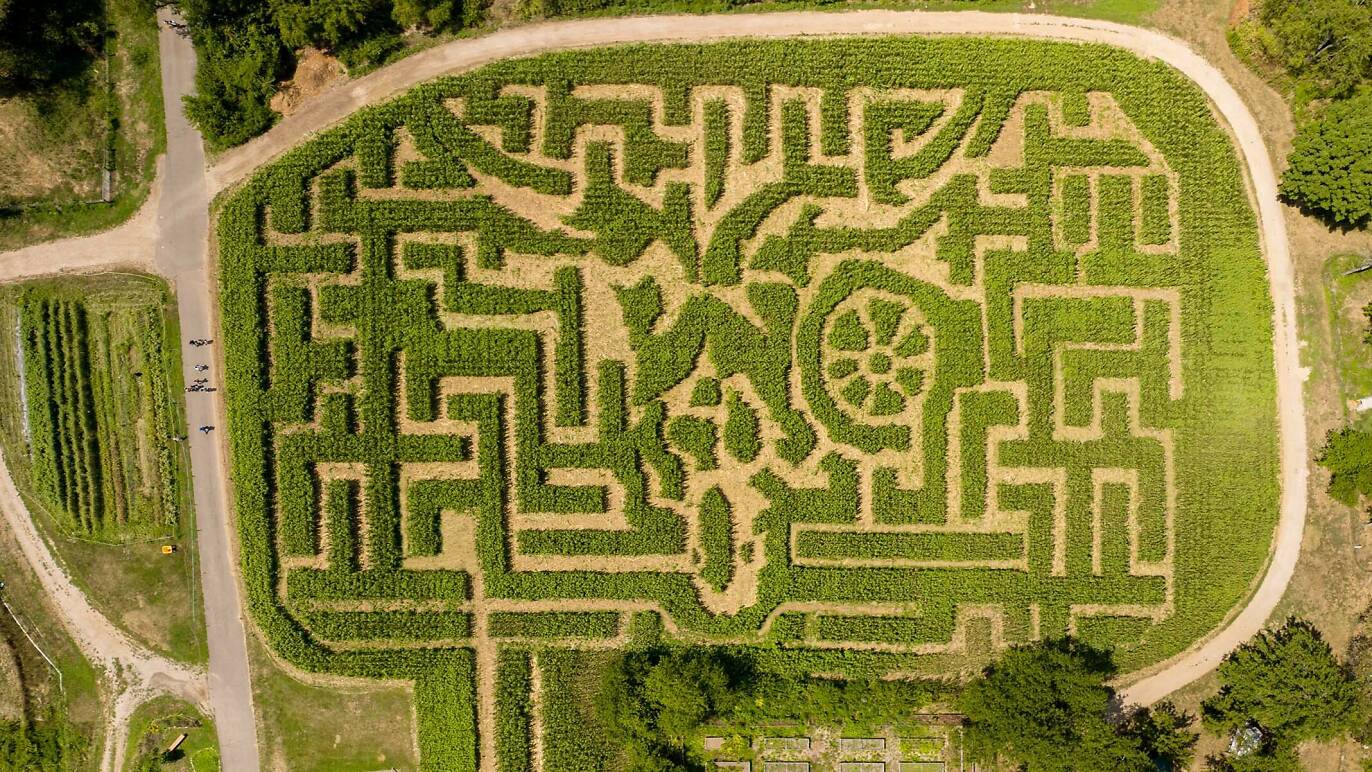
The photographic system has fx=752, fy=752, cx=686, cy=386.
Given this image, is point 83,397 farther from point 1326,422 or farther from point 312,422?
point 1326,422

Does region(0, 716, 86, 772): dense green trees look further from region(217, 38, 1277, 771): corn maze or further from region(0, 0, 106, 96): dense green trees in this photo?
region(0, 0, 106, 96): dense green trees

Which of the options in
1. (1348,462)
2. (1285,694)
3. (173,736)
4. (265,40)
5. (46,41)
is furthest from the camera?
(173,736)

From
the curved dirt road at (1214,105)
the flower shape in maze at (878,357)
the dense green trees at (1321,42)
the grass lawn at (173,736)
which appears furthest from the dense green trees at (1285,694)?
the grass lawn at (173,736)

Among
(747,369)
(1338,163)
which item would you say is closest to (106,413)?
(747,369)

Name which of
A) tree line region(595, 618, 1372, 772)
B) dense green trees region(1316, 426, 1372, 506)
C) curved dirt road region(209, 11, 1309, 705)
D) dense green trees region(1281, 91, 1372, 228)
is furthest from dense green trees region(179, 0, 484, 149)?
dense green trees region(1316, 426, 1372, 506)

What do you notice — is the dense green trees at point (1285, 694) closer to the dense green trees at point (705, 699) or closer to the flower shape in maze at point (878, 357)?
the dense green trees at point (705, 699)

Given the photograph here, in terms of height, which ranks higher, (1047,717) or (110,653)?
(110,653)

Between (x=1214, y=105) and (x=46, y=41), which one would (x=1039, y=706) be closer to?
(x=1214, y=105)

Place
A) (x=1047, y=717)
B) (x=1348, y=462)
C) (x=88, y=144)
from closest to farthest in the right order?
(x=1047, y=717) → (x=1348, y=462) → (x=88, y=144)
